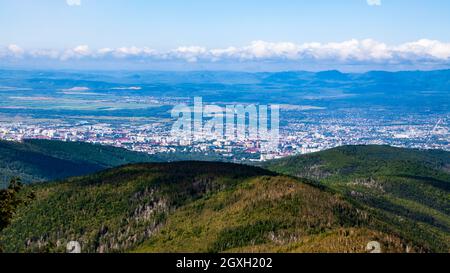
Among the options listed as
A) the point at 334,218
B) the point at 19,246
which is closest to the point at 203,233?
the point at 334,218

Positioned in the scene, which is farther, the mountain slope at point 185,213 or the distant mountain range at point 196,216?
the mountain slope at point 185,213

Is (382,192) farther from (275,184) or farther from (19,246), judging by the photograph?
(19,246)

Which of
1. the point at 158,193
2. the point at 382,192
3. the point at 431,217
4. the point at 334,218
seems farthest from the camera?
the point at 382,192

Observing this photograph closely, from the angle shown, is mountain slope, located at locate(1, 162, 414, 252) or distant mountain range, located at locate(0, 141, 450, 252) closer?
distant mountain range, located at locate(0, 141, 450, 252)

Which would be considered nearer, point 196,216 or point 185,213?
point 196,216
